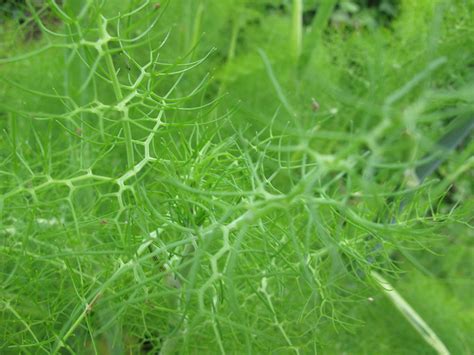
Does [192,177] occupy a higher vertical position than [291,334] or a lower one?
higher

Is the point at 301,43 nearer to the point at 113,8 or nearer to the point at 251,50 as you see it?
the point at 251,50

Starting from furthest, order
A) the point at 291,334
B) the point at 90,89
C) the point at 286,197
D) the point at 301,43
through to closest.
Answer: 1. the point at 301,43
2. the point at 90,89
3. the point at 291,334
4. the point at 286,197

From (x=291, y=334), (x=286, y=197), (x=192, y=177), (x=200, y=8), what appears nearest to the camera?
(x=286, y=197)

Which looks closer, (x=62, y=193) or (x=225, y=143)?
(x=225, y=143)

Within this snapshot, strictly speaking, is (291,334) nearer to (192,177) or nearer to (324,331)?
(324,331)

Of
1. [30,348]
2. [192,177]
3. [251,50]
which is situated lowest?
[30,348]

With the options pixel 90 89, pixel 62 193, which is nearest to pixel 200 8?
pixel 90 89
